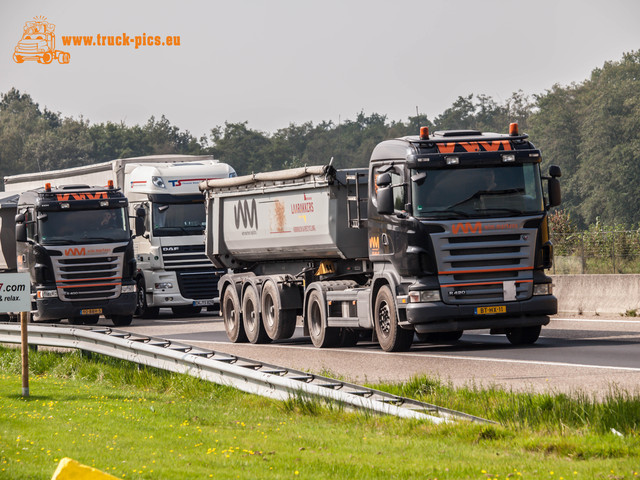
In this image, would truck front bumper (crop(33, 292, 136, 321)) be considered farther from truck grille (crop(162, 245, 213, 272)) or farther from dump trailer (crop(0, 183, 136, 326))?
truck grille (crop(162, 245, 213, 272))

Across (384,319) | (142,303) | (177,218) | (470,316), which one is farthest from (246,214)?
(142,303)

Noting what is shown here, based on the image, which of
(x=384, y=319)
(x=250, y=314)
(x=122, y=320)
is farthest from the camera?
(x=122, y=320)

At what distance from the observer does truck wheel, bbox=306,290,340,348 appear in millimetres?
20031

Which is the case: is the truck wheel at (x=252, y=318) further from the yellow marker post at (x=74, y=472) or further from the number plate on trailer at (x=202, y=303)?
the yellow marker post at (x=74, y=472)

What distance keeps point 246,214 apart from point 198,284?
924 cm

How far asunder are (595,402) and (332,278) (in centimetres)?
1054

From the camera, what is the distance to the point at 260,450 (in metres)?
9.41

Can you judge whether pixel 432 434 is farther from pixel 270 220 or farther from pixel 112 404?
pixel 270 220

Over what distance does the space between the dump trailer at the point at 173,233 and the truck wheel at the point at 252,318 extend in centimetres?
813

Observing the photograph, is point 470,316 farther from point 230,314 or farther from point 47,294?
point 47,294

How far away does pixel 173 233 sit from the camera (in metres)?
31.1

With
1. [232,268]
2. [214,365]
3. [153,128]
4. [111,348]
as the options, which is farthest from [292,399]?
[153,128]

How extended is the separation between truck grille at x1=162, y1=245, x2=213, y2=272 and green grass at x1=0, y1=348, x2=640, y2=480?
1779cm

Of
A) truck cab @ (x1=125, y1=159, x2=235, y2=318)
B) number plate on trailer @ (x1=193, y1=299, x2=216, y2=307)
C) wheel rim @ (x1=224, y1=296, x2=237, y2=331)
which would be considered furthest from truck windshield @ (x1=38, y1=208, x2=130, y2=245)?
wheel rim @ (x1=224, y1=296, x2=237, y2=331)
